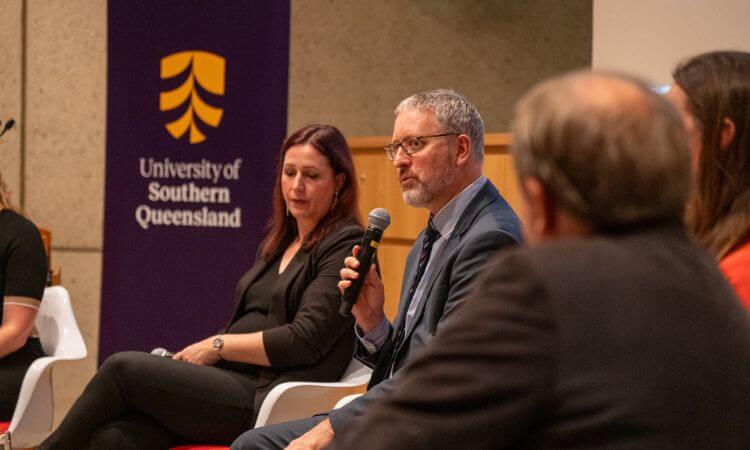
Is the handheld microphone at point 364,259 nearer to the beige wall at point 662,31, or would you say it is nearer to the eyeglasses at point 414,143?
the eyeglasses at point 414,143

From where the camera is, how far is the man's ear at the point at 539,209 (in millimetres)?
1009

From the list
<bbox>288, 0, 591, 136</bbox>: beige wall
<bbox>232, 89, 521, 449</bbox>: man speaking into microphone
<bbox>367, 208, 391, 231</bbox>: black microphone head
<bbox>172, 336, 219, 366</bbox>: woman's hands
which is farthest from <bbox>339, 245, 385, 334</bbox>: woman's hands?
<bbox>288, 0, 591, 136</bbox>: beige wall

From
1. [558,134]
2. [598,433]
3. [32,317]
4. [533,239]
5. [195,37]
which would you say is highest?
[195,37]

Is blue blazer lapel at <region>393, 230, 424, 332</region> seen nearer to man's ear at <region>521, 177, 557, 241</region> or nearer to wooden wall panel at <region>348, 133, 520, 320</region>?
man's ear at <region>521, 177, 557, 241</region>

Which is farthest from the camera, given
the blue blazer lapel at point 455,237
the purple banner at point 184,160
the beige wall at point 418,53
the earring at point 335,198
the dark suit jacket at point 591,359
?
the beige wall at point 418,53

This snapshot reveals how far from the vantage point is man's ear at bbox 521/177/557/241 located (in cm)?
101

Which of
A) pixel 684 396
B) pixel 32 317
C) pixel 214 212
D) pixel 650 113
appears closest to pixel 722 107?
pixel 650 113

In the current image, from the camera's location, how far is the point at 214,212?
13.7 feet

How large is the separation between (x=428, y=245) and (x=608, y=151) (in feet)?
5.18

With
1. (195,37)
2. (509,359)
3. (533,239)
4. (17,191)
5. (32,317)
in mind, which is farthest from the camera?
Result: (17,191)

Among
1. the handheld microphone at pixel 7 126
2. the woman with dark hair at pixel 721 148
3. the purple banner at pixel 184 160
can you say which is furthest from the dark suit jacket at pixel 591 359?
the handheld microphone at pixel 7 126

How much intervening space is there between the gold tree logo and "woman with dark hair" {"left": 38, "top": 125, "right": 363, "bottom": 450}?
1.07m

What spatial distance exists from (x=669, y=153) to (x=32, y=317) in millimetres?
2876

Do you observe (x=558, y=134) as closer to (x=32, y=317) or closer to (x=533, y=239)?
(x=533, y=239)
